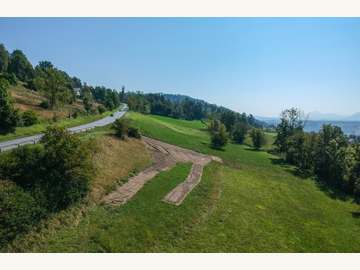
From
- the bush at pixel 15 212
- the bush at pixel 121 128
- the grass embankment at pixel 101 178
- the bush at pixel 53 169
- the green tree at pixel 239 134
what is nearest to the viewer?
the bush at pixel 15 212

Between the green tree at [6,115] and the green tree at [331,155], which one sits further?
the green tree at [331,155]

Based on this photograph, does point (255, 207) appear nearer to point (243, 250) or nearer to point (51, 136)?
point (243, 250)

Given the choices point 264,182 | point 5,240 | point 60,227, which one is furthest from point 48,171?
point 264,182

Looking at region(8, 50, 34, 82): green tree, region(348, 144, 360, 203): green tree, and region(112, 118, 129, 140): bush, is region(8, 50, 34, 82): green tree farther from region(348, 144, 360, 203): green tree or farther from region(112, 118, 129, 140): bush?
region(348, 144, 360, 203): green tree

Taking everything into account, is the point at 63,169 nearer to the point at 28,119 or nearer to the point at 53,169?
the point at 53,169

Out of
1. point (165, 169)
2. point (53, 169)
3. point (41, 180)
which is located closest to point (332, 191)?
point (165, 169)

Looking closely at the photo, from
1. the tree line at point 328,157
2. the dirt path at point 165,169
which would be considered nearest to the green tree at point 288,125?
the tree line at point 328,157

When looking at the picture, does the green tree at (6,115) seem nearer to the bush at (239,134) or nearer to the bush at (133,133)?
the bush at (133,133)
